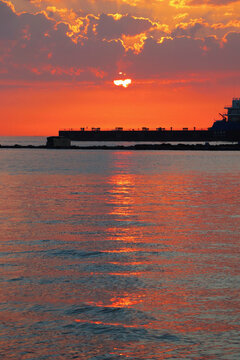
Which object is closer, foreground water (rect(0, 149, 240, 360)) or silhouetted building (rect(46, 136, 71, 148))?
foreground water (rect(0, 149, 240, 360))

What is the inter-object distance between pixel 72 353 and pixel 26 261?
6748 millimetres

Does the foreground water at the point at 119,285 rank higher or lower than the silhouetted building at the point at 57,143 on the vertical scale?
lower

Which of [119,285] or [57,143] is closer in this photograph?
[119,285]

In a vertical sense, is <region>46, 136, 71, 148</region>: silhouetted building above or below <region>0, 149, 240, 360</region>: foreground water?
above

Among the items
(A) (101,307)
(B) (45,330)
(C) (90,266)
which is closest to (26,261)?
Answer: (C) (90,266)

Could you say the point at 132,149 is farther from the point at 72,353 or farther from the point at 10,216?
the point at 72,353

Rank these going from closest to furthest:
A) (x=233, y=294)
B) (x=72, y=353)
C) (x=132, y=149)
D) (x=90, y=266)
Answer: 1. (x=72, y=353)
2. (x=233, y=294)
3. (x=90, y=266)
4. (x=132, y=149)

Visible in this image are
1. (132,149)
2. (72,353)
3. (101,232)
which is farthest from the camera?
(132,149)

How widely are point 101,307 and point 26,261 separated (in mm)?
4579

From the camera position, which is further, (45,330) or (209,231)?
(209,231)

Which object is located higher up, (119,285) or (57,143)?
(57,143)

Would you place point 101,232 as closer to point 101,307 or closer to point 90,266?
point 90,266

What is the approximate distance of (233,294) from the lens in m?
11.8

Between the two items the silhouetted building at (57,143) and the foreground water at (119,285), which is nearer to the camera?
the foreground water at (119,285)
